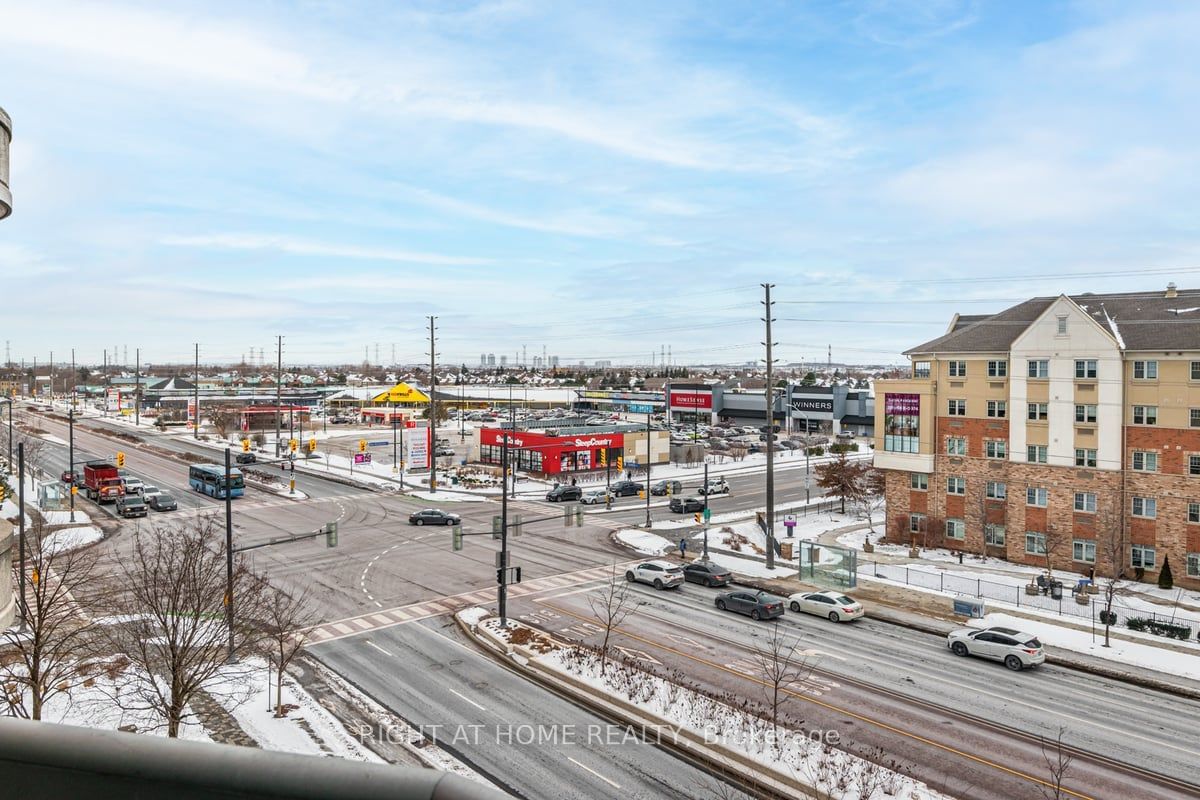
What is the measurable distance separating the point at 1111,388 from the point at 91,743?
4913 cm

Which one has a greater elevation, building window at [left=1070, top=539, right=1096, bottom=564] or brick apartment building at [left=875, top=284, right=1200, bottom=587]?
brick apartment building at [left=875, top=284, right=1200, bottom=587]

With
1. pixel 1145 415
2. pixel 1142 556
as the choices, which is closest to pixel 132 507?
pixel 1142 556

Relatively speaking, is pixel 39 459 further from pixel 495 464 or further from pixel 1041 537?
pixel 1041 537

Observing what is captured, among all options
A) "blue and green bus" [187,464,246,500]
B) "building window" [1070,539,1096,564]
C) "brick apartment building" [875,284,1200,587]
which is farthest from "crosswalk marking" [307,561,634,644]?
"blue and green bus" [187,464,246,500]

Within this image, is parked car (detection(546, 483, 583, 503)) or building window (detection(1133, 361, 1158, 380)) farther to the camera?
parked car (detection(546, 483, 583, 503))

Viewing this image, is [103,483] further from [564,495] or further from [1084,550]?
[1084,550]

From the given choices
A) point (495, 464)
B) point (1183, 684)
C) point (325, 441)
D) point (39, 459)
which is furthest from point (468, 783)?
point (325, 441)

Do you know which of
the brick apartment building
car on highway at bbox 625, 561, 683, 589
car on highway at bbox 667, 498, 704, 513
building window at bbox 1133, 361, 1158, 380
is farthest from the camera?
car on highway at bbox 667, 498, 704, 513

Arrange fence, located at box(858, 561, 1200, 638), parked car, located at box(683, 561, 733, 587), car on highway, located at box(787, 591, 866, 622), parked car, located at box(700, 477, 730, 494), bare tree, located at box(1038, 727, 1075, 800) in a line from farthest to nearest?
parked car, located at box(700, 477, 730, 494) < parked car, located at box(683, 561, 733, 587) < fence, located at box(858, 561, 1200, 638) < car on highway, located at box(787, 591, 866, 622) < bare tree, located at box(1038, 727, 1075, 800)

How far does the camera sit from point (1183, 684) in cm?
2612

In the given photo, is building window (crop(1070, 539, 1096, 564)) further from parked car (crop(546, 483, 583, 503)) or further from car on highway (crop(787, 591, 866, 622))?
parked car (crop(546, 483, 583, 503))

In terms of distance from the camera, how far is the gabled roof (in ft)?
134

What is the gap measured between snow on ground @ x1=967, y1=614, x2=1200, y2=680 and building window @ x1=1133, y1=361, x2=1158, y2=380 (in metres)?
15.7

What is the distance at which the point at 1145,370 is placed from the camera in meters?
41.2
